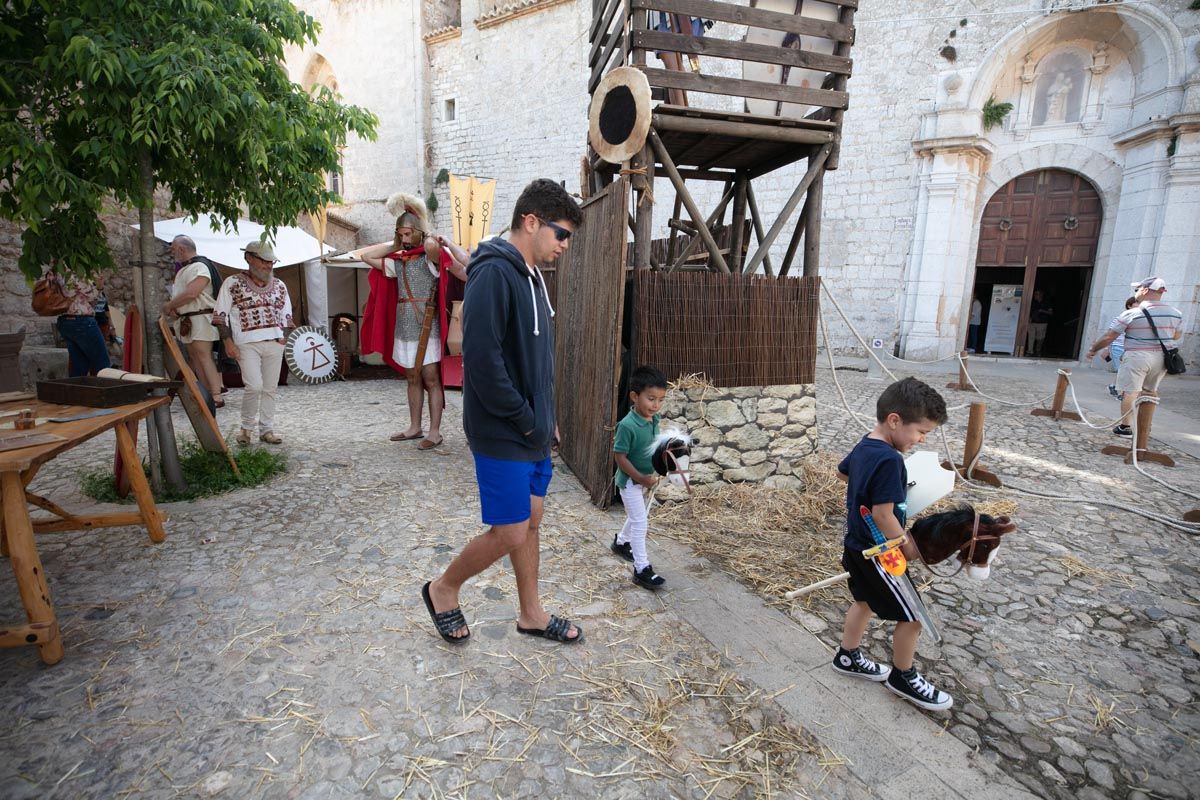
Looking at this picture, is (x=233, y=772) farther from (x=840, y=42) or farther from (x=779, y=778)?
(x=840, y=42)

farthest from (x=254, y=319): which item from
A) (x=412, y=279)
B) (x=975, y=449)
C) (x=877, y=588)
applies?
(x=975, y=449)

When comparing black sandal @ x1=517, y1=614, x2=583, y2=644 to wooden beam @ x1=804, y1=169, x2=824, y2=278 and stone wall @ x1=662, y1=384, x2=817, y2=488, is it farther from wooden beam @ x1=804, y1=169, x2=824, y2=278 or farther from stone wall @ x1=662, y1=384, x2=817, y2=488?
wooden beam @ x1=804, y1=169, x2=824, y2=278

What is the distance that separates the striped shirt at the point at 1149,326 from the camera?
643cm

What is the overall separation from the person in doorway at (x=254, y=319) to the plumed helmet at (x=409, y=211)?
1.16m

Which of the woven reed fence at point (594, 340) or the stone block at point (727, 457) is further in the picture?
the stone block at point (727, 457)

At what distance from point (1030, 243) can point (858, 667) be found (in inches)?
581

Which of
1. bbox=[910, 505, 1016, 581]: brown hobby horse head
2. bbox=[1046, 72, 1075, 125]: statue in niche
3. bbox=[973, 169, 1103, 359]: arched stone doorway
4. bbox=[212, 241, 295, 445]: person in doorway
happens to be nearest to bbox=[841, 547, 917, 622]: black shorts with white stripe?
bbox=[910, 505, 1016, 581]: brown hobby horse head

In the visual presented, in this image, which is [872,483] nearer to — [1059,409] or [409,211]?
[409,211]

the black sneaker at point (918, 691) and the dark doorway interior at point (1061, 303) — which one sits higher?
the dark doorway interior at point (1061, 303)

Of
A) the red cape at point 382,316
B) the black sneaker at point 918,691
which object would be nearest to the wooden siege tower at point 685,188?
the red cape at point 382,316

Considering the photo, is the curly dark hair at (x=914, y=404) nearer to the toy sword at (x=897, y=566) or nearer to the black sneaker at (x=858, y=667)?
the toy sword at (x=897, y=566)

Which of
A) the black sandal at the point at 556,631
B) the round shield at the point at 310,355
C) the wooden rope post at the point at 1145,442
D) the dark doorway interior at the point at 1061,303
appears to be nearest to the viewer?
the black sandal at the point at 556,631

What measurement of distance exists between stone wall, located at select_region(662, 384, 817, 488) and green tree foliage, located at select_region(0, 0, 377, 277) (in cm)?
345

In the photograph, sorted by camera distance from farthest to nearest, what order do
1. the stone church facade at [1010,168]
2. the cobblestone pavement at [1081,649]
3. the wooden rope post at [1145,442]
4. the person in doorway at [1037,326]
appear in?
the person in doorway at [1037,326], the stone church facade at [1010,168], the wooden rope post at [1145,442], the cobblestone pavement at [1081,649]
